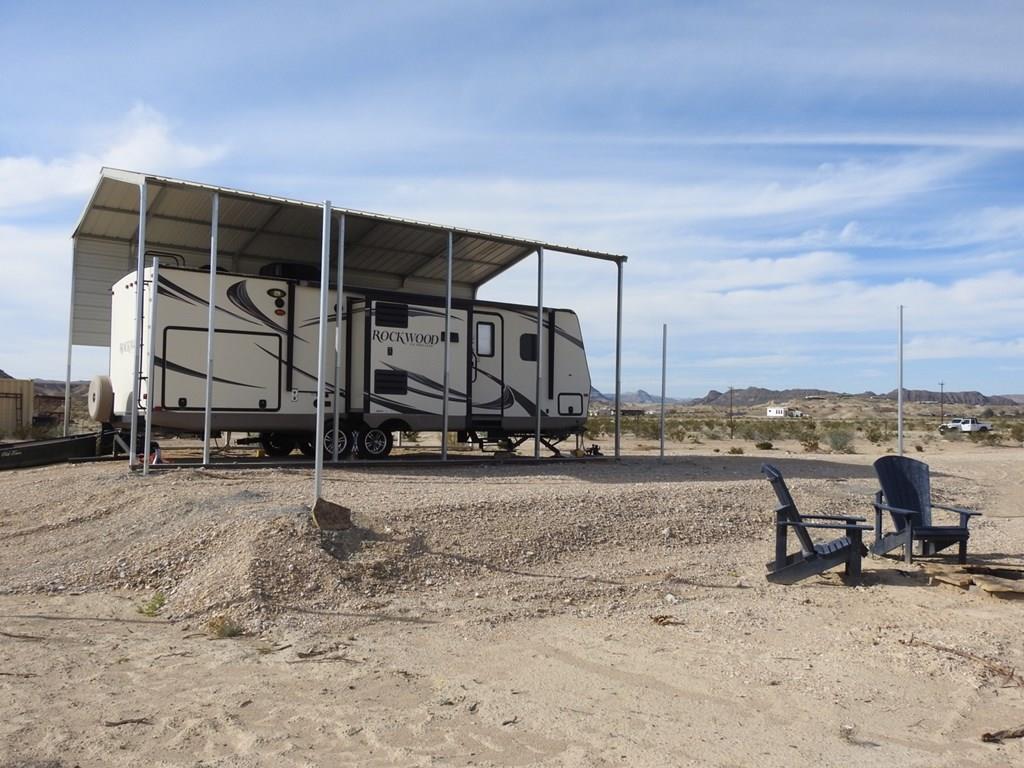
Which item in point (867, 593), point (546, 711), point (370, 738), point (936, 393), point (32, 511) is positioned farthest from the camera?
point (936, 393)

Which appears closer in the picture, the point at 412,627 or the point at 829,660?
the point at 829,660

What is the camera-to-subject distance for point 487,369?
1628 cm

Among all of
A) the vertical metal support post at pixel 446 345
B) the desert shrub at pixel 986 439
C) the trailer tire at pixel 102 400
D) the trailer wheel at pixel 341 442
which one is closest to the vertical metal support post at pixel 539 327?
the vertical metal support post at pixel 446 345

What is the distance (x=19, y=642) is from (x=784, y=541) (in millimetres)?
5910

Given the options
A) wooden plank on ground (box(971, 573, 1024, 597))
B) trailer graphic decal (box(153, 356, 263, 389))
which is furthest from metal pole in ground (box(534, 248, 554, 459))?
wooden plank on ground (box(971, 573, 1024, 597))

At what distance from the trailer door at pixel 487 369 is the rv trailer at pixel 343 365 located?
18 mm

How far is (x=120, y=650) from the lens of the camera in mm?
5688

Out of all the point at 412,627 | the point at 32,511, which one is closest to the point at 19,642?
the point at 412,627

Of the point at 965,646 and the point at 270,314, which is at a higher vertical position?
the point at 270,314

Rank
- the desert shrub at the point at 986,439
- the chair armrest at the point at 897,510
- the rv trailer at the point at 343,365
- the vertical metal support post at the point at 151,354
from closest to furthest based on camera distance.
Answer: the chair armrest at the point at 897,510, the vertical metal support post at the point at 151,354, the rv trailer at the point at 343,365, the desert shrub at the point at 986,439

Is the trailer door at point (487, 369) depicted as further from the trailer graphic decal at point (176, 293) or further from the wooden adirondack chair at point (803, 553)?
the wooden adirondack chair at point (803, 553)

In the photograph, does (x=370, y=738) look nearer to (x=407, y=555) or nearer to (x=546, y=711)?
(x=546, y=711)

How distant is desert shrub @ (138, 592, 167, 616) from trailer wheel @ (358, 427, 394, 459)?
8.21m

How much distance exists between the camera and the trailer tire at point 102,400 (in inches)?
549
